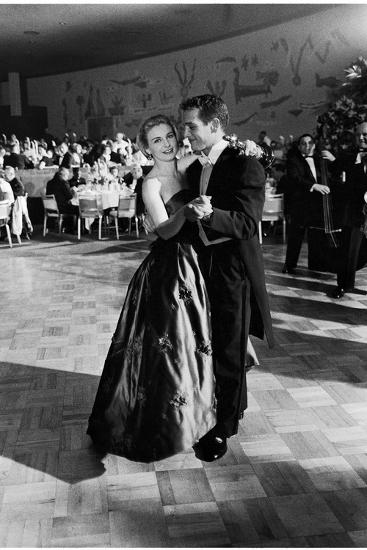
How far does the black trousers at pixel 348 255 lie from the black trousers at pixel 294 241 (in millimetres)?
732

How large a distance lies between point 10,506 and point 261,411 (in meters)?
1.30

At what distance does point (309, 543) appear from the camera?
1.96m

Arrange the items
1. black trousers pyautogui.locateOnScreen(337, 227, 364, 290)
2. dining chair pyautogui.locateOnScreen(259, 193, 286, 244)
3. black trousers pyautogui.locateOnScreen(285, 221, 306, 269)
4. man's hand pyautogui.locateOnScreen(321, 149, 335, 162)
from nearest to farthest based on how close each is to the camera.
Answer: black trousers pyautogui.locateOnScreen(337, 227, 364, 290) < man's hand pyautogui.locateOnScreen(321, 149, 335, 162) < black trousers pyautogui.locateOnScreen(285, 221, 306, 269) < dining chair pyautogui.locateOnScreen(259, 193, 286, 244)

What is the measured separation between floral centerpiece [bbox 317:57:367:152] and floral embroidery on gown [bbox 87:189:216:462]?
16.2 feet

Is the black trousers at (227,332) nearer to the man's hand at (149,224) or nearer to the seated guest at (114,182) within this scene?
the man's hand at (149,224)

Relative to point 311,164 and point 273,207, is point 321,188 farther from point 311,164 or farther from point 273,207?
point 273,207

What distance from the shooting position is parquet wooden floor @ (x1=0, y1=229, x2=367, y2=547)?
2057 millimetres

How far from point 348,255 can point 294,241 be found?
0.93m

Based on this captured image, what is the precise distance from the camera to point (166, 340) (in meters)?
2.39

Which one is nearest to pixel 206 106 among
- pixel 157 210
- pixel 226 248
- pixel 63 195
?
pixel 157 210

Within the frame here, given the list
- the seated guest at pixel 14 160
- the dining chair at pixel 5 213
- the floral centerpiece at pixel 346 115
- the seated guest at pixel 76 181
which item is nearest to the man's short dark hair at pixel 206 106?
the floral centerpiece at pixel 346 115

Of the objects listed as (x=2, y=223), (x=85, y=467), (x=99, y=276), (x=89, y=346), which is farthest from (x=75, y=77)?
(x=85, y=467)

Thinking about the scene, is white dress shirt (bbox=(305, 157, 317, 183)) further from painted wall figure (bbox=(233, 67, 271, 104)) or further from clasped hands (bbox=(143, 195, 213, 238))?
painted wall figure (bbox=(233, 67, 271, 104))

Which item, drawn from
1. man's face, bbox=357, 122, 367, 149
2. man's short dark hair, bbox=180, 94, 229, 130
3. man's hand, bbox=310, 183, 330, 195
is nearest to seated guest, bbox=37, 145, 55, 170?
man's hand, bbox=310, 183, 330, 195
